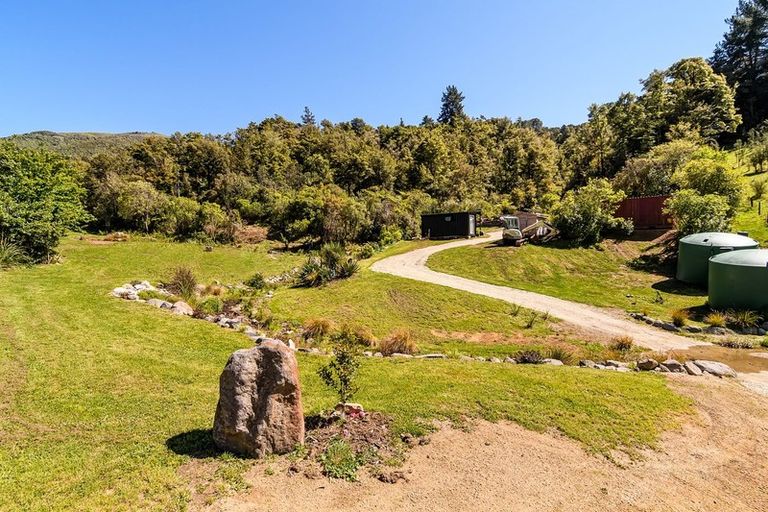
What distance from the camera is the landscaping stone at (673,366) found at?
326 inches

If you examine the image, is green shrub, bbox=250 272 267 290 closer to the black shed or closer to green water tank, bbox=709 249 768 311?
the black shed

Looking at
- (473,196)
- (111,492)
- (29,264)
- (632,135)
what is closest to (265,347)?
(111,492)

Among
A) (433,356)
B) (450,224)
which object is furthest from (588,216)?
(433,356)

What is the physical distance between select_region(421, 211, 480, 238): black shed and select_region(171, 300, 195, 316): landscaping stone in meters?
20.9

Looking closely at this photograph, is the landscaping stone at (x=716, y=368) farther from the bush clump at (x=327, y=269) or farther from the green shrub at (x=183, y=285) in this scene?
the green shrub at (x=183, y=285)

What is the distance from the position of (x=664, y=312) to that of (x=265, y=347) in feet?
46.7

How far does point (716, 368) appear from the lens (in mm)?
8266

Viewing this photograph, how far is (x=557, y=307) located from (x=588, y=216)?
10884 mm

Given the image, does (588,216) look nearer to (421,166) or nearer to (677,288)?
(677,288)

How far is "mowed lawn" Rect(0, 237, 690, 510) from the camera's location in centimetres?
442

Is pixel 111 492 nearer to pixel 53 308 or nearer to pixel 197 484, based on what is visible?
pixel 197 484

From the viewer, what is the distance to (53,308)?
33.9ft

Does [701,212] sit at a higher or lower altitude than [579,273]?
higher

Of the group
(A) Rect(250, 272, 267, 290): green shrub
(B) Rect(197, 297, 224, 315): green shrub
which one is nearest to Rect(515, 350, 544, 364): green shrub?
(B) Rect(197, 297, 224, 315): green shrub
